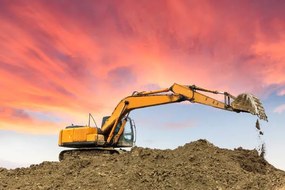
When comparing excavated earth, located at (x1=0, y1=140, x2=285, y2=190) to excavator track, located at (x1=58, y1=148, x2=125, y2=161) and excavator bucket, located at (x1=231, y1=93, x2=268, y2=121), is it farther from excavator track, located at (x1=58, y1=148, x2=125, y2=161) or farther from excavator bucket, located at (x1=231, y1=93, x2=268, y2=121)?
excavator track, located at (x1=58, y1=148, x2=125, y2=161)

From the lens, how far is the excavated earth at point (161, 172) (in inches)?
645

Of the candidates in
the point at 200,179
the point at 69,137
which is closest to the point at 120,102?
the point at 69,137

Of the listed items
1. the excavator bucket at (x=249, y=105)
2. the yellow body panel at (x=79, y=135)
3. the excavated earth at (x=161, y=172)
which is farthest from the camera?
the yellow body panel at (x=79, y=135)

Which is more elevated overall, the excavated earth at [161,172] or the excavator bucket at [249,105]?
the excavator bucket at [249,105]

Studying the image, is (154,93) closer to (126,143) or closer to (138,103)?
(138,103)

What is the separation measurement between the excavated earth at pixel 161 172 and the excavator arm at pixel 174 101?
7.01 feet

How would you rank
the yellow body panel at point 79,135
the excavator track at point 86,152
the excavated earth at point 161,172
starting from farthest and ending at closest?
the yellow body panel at point 79,135 → the excavator track at point 86,152 → the excavated earth at point 161,172

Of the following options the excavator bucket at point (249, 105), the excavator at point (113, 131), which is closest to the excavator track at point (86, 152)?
the excavator at point (113, 131)

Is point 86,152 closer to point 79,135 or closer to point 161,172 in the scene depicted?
point 79,135

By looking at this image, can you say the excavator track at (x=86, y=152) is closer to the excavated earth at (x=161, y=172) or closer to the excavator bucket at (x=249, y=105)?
the excavated earth at (x=161, y=172)

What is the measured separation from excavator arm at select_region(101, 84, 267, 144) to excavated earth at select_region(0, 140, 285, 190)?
7.01 ft

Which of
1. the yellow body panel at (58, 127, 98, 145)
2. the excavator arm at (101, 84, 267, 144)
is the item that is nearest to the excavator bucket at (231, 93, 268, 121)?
the excavator arm at (101, 84, 267, 144)

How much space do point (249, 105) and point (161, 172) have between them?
575cm

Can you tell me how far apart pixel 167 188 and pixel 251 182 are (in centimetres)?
351
